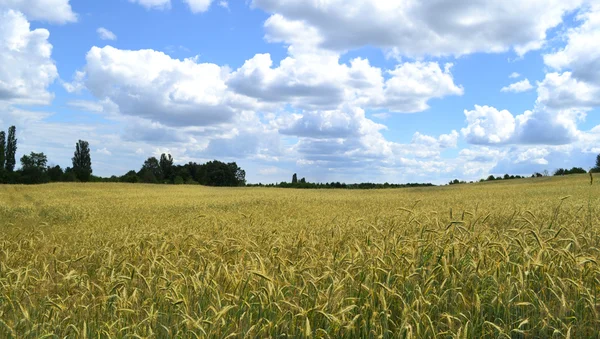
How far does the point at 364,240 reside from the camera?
5977mm

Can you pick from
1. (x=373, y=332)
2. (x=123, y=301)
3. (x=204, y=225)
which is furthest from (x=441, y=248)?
(x=204, y=225)

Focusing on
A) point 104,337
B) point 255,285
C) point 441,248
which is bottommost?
point 104,337

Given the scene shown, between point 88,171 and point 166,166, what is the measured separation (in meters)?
22.4

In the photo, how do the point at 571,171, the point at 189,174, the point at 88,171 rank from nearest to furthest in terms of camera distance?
the point at 571,171
the point at 88,171
the point at 189,174

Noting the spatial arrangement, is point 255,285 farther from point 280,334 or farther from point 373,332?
point 373,332

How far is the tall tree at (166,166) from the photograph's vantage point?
101 metres

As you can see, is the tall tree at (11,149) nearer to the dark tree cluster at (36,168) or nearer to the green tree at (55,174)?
the dark tree cluster at (36,168)

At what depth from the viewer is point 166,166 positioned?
338 feet

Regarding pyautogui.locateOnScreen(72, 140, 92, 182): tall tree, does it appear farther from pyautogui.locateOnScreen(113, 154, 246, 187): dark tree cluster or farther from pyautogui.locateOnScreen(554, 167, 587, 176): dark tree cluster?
pyautogui.locateOnScreen(554, 167, 587, 176): dark tree cluster

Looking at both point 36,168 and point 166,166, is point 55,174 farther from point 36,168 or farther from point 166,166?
point 166,166

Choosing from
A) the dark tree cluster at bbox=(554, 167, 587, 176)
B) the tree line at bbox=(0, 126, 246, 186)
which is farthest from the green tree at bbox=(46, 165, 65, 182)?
the dark tree cluster at bbox=(554, 167, 587, 176)

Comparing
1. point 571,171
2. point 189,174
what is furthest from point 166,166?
point 571,171

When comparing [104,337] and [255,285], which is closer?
[104,337]

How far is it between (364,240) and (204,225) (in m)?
3.47
